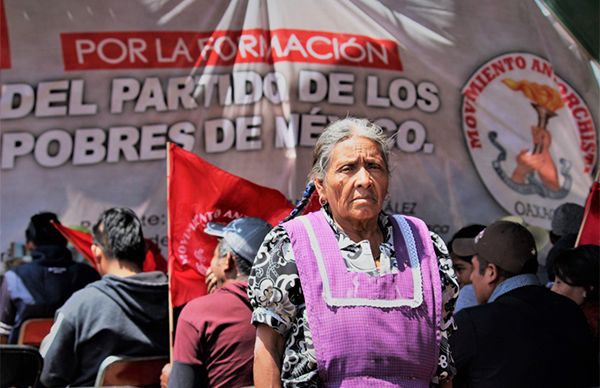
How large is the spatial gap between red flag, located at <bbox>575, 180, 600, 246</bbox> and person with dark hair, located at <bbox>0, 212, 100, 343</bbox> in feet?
9.81

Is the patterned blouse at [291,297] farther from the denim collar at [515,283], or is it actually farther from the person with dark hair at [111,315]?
the person with dark hair at [111,315]

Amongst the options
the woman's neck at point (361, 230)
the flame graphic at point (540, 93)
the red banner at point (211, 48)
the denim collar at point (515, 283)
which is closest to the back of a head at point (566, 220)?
the flame graphic at point (540, 93)

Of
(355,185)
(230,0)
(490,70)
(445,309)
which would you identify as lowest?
(445,309)

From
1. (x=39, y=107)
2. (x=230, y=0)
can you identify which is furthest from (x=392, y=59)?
(x=39, y=107)

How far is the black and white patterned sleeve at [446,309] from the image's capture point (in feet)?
9.09

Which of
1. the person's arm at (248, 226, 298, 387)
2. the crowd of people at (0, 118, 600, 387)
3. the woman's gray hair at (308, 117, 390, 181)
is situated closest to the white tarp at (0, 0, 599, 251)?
the crowd of people at (0, 118, 600, 387)

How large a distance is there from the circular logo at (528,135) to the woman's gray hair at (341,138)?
2.95 metres

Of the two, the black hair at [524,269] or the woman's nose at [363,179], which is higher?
the woman's nose at [363,179]

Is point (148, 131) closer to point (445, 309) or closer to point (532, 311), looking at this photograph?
point (532, 311)

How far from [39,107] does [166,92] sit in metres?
0.76

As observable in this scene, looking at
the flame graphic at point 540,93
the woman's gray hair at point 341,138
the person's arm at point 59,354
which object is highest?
the flame graphic at point 540,93

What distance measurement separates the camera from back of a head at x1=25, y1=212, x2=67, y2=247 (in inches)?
214

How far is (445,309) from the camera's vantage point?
2801 mm

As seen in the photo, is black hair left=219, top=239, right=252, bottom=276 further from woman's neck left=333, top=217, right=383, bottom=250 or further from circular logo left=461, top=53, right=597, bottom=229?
circular logo left=461, top=53, right=597, bottom=229
